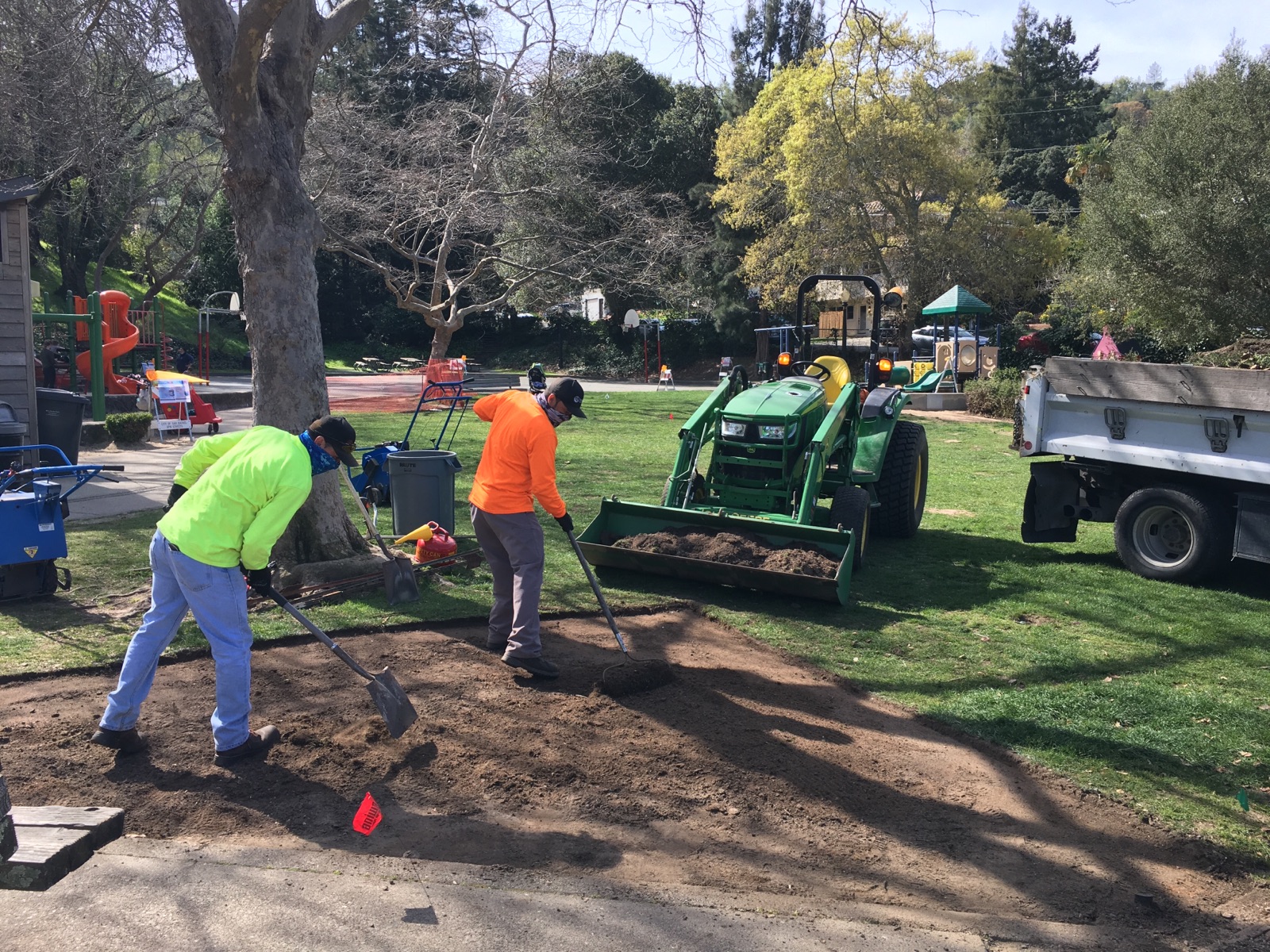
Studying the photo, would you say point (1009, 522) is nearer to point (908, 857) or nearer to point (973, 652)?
point (973, 652)

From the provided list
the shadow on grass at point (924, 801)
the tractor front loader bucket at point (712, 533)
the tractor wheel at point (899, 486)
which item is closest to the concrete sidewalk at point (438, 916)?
the shadow on grass at point (924, 801)

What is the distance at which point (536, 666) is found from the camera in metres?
5.79

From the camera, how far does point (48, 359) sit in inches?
767

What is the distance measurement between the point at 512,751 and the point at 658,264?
2456 cm

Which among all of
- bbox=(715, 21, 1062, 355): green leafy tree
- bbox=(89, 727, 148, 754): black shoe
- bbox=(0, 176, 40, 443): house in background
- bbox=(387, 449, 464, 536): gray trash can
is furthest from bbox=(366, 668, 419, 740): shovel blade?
bbox=(715, 21, 1062, 355): green leafy tree

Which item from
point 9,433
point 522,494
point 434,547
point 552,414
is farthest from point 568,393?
point 9,433

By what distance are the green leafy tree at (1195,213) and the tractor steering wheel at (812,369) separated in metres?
15.3

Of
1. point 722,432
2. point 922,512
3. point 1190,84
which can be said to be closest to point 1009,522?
point 922,512

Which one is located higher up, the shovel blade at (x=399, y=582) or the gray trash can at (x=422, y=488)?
the gray trash can at (x=422, y=488)

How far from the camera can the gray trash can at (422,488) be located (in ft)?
28.1

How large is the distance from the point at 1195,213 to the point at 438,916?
22203 mm

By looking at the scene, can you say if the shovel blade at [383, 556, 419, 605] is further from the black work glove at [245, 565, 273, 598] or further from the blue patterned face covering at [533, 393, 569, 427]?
the black work glove at [245, 565, 273, 598]

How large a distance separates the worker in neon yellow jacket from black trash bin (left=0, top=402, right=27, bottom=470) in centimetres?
697

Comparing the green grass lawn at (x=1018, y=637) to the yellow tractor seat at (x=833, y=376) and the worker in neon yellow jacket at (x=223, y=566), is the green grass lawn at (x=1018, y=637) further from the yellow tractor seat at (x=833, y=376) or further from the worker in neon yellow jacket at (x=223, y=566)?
the worker in neon yellow jacket at (x=223, y=566)
